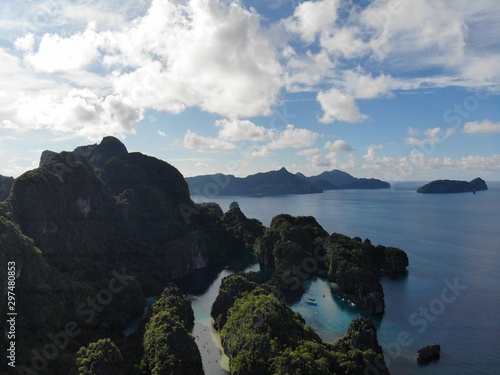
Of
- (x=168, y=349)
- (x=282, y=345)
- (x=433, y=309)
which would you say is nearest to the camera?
(x=282, y=345)

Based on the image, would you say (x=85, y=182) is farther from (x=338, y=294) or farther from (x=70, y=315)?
(x=338, y=294)

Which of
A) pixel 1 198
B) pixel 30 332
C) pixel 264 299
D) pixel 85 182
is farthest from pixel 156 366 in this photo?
pixel 1 198

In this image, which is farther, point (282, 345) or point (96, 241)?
point (96, 241)

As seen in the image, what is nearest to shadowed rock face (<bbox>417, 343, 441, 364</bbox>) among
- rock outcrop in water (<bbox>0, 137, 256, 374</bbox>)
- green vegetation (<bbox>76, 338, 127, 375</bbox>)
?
green vegetation (<bbox>76, 338, 127, 375</bbox>)

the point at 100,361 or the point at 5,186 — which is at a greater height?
the point at 5,186

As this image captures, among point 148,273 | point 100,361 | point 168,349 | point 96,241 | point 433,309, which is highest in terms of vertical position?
point 96,241

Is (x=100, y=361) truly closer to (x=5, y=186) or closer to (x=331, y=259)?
(x=331, y=259)

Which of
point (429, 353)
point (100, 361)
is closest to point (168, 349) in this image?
point (100, 361)

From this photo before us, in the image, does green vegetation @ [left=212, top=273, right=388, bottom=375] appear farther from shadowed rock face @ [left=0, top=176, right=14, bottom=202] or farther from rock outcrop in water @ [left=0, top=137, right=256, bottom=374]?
shadowed rock face @ [left=0, top=176, right=14, bottom=202]
